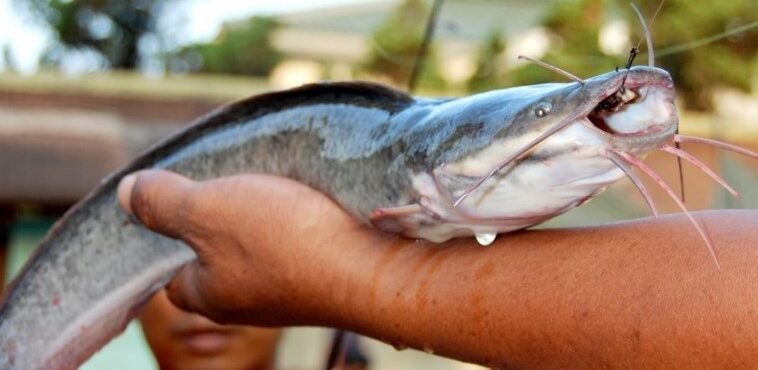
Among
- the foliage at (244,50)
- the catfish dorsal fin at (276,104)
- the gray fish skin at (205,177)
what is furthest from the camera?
the foliage at (244,50)

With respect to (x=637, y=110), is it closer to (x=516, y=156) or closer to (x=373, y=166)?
(x=516, y=156)

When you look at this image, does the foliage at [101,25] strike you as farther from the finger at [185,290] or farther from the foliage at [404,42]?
the finger at [185,290]

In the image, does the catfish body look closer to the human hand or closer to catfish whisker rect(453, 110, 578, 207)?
the human hand

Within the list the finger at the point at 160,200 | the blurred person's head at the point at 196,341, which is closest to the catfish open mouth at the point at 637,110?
the finger at the point at 160,200

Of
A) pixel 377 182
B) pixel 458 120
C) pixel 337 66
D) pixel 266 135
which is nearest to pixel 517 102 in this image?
pixel 458 120

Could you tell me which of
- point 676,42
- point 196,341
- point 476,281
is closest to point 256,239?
point 476,281

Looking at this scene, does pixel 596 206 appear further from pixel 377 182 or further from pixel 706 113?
pixel 706 113

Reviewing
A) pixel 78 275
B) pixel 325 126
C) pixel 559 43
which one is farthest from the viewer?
pixel 559 43
